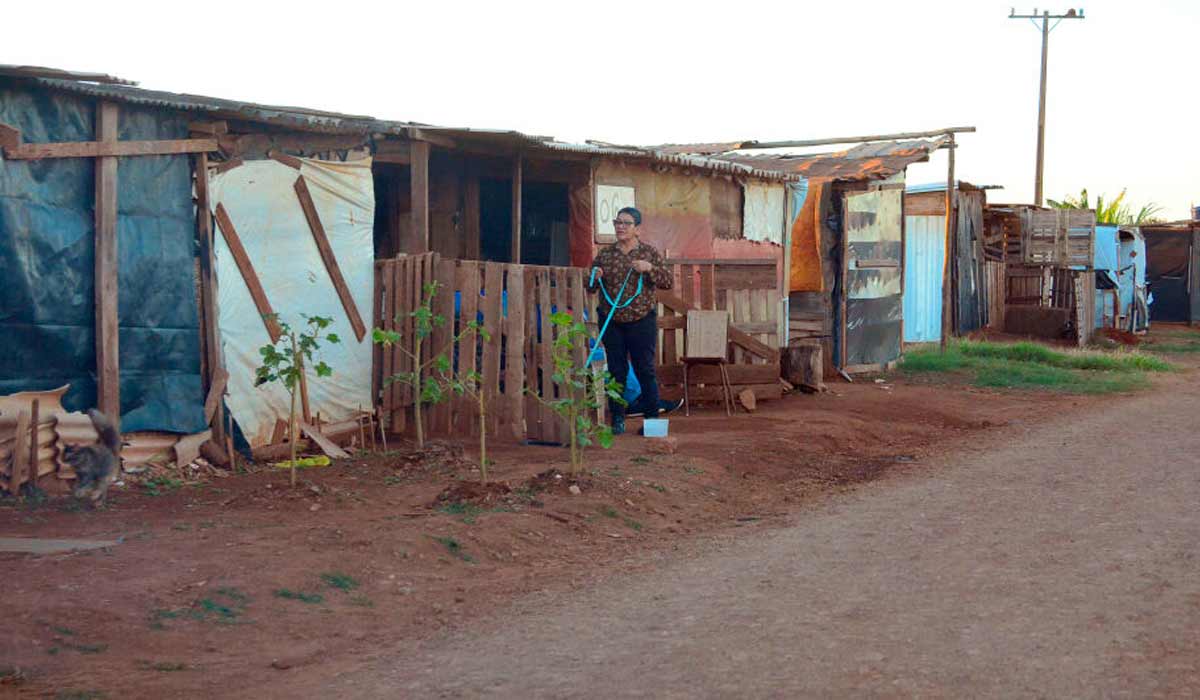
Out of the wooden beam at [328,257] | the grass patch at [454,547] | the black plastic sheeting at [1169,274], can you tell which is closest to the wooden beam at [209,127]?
the wooden beam at [328,257]

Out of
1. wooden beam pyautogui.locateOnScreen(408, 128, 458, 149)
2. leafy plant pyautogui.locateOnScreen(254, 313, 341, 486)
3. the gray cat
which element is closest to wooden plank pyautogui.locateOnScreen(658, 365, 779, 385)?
wooden beam pyautogui.locateOnScreen(408, 128, 458, 149)

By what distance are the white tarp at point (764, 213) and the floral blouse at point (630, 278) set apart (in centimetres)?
388

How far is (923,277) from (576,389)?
36.6ft

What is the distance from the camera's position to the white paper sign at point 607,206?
11.9 metres

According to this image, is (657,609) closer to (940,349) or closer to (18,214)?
(18,214)

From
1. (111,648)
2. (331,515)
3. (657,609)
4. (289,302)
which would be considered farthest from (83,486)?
(657,609)

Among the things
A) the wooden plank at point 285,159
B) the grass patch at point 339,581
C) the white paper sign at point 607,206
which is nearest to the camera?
the grass patch at point 339,581

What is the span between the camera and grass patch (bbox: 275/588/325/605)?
18.3 feet

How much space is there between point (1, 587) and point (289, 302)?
422cm

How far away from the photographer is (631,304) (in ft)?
34.6

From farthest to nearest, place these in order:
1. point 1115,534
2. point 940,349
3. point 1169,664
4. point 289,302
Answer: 1. point 940,349
2. point 289,302
3. point 1115,534
4. point 1169,664

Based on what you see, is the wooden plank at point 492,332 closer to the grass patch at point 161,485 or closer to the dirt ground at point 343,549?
the dirt ground at point 343,549

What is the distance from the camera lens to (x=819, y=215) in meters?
15.3

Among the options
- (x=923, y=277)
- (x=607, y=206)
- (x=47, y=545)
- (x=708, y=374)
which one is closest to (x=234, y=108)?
(x=47, y=545)
